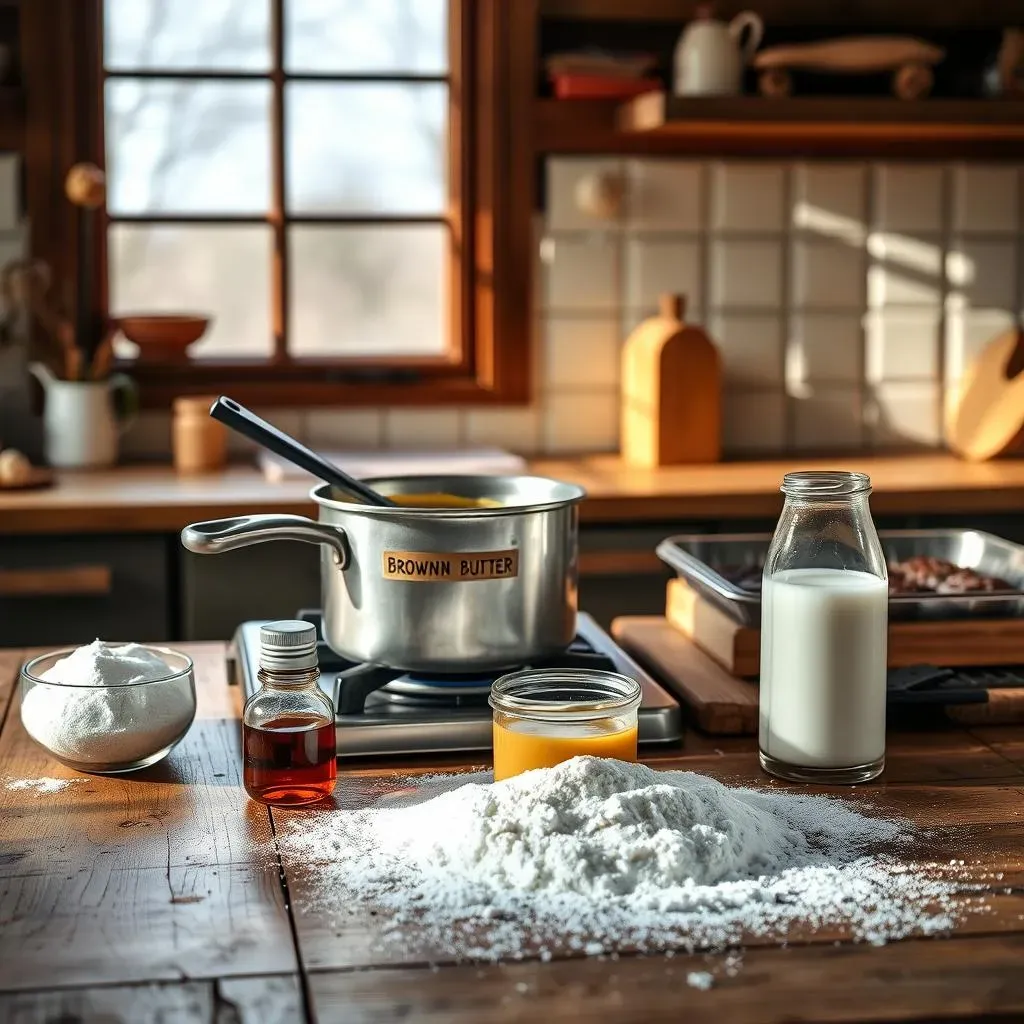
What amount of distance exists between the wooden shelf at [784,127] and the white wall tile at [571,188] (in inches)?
1.1

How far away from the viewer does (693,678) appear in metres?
1.53

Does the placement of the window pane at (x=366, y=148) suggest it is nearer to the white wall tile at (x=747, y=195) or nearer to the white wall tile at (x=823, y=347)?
the white wall tile at (x=747, y=195)

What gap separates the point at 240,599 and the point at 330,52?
134cm

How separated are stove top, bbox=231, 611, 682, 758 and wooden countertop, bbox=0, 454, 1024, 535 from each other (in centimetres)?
129

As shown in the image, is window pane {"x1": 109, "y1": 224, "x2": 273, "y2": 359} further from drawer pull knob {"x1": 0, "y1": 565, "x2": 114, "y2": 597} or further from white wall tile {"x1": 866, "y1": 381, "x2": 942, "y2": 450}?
white wall tile {"x1": 866, "y1": 381, "x2": 942, "y2": 450}

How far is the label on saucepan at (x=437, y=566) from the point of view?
1.32 m

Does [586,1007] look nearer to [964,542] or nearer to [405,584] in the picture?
[405,584]

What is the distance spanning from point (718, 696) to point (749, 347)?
2179mm

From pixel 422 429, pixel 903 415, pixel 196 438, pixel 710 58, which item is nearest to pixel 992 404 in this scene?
pixel 903 415

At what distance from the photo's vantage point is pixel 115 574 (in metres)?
2.74

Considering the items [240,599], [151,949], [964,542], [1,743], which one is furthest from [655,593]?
[151,949]

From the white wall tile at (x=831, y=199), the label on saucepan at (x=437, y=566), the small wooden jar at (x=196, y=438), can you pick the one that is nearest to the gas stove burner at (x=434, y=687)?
the label on saucepan at (x=437, y=566)

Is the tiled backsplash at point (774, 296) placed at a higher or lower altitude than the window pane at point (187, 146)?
lower

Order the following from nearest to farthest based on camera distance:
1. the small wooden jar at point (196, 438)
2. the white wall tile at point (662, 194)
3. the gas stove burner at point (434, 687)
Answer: the gas stove burner at point (434, 687)
the small wooden jar at point (196, 438)
the white wall tile at point (662, 194)
